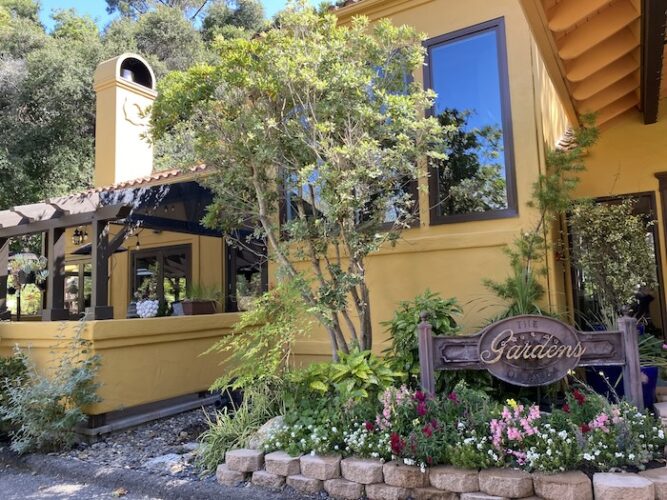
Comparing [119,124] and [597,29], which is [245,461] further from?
[119,124]

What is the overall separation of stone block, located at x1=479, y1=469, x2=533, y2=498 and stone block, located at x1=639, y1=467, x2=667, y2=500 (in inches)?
26.8

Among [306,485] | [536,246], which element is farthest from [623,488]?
[536,246]

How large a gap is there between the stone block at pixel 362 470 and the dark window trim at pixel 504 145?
9.64ft

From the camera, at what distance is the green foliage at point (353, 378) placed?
4.01 meters

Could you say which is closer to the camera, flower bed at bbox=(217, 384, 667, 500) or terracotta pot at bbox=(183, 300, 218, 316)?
flower bed at bbox=(217, 384, 667, 500)

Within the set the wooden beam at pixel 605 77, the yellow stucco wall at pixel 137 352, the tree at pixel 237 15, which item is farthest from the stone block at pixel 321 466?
the tree at pixel 237 15

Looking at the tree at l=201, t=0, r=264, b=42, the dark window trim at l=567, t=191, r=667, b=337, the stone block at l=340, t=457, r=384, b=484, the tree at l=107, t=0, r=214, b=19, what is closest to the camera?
the stone block at l=340, t=457, r=384, b=484

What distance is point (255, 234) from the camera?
16.9 ft

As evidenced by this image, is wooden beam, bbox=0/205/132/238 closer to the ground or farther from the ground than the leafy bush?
farther from the ground

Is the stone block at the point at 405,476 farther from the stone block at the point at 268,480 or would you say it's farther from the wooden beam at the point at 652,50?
the wooden beam at the point at 652,50

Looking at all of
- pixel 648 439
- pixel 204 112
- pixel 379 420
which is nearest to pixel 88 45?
pixel 204 112

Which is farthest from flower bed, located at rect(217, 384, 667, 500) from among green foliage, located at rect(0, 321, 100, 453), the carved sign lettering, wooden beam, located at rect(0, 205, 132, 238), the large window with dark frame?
the large window with dark frame

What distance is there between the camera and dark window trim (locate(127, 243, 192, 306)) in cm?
1005

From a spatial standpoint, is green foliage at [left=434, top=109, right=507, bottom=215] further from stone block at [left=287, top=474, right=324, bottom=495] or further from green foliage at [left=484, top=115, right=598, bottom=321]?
stone block at [left=287, top=474, right=324, bottom=495]
